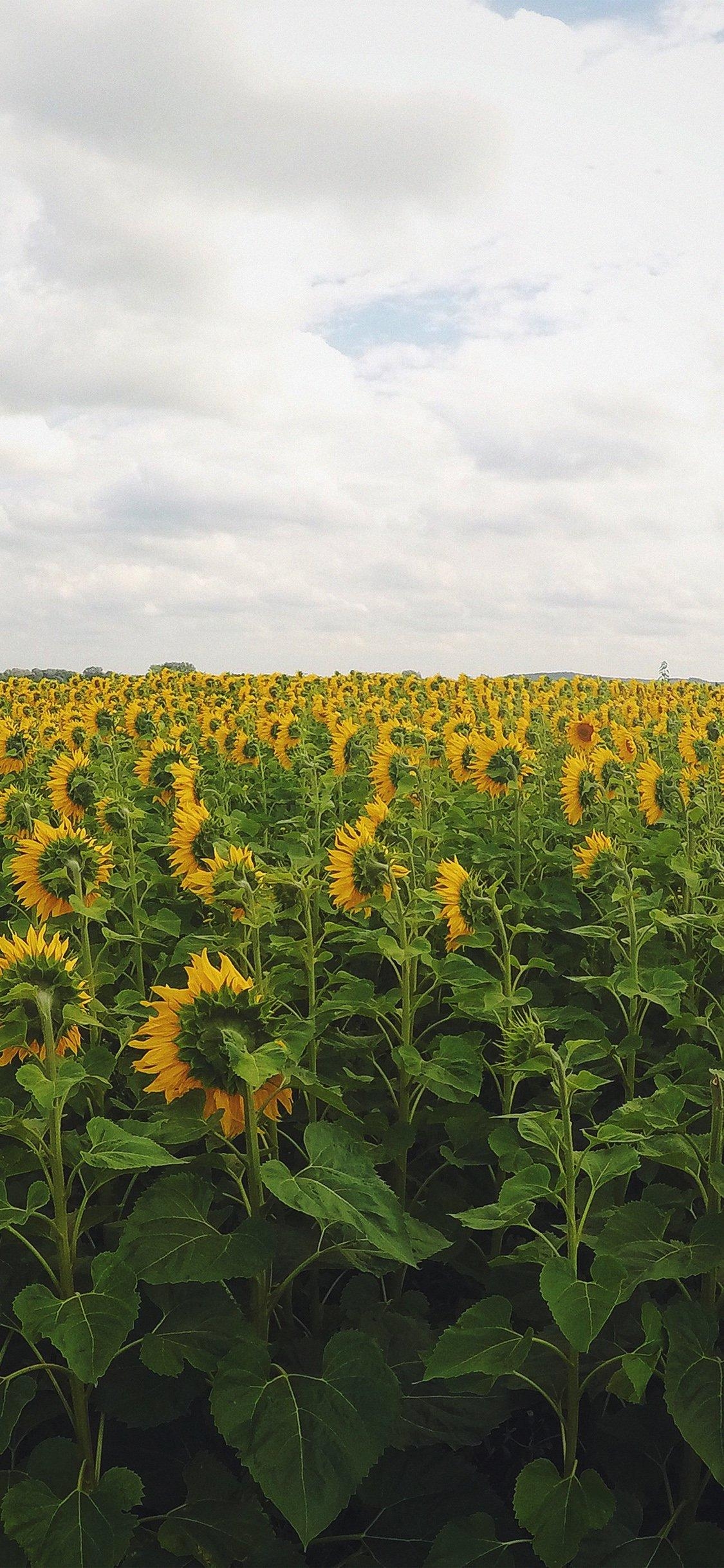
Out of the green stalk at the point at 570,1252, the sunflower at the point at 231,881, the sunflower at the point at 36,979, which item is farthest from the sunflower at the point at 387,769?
the green stalk at the point at 570,1252

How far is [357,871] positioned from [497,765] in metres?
2.11

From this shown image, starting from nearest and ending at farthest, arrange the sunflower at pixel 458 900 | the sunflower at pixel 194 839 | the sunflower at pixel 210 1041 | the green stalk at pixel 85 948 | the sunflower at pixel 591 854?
1. the sunflower at pixel 210 1041
2. the green stalk at pixel 85 948
3. the sunflower at pixel 458 900
4. the sunflower at pixel 194 839
5. the sunflower at pixel 591 854

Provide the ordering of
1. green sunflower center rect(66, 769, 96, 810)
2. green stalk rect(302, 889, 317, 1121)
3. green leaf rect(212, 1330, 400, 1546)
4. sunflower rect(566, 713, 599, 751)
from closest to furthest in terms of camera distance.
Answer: green leaf rect(212, 1330, 400, 1546) < green stalk rect(302, 889, 317, 1121) < green sunflower center rect(66, 769, 96, 810) < sunflower rect(566, 713, 599, 751)

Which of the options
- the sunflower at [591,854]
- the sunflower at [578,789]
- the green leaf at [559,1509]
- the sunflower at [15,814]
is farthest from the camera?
the sunflower at [578,789]

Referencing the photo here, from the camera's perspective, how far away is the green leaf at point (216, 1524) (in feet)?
6.67

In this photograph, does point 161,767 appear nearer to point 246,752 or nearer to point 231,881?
point 246,752

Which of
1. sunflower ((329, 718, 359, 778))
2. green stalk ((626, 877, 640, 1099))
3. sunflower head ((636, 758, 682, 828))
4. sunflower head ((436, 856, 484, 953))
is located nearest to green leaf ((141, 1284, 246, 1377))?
green stalk ((626, 877, 640, 1099))

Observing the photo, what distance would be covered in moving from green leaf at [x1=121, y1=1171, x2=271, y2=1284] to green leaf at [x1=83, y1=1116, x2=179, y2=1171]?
10 cm

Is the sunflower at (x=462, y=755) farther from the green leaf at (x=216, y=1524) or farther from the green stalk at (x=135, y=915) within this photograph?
the green leaf at (x=216, y=1524)

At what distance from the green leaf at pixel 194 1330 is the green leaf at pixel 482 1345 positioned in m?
0.41

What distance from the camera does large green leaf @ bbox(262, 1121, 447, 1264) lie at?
199 cm

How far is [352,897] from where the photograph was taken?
370cm

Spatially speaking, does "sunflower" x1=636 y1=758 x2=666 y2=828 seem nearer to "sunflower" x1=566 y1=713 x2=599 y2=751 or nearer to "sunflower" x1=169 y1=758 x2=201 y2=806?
"sunflower" x1=566 y1=713 x2=599 y2=751

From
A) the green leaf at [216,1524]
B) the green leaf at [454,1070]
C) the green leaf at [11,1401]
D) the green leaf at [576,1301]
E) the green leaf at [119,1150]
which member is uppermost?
the green leaf at [119,1150]
